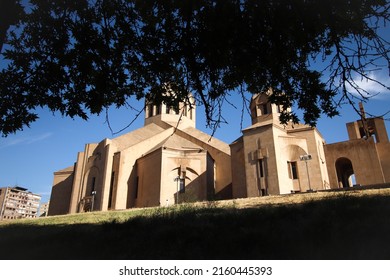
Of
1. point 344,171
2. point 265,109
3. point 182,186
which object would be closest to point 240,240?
point 182,186

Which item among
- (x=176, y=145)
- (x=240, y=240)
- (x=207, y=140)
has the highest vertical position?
(x=207, y=140)

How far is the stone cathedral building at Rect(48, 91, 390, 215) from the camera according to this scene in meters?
25.5

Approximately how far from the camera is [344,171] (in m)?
35.8

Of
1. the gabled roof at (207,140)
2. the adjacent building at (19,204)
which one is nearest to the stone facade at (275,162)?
the gabled roof at (207,140)

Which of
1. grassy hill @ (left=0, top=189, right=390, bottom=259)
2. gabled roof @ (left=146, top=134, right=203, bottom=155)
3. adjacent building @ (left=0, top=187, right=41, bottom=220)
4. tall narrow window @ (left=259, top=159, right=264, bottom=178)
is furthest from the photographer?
adjacent building @ (left=0, top=187, right=41, bottom=220)

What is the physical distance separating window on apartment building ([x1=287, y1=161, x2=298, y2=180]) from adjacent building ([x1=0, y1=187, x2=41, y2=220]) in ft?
306

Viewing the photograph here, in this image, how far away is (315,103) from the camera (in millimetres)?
7242

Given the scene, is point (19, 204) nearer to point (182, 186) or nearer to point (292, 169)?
point (182, 186)

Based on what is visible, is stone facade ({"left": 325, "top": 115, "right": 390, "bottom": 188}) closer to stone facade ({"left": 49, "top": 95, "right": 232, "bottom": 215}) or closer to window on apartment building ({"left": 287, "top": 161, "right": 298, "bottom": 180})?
window on apartment building ({"left": 287, "top": 161, "right": 298, "bottom": 180})

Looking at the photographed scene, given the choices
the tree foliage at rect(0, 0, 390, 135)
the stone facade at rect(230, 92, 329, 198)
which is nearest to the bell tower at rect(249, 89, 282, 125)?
the stone facade at rect(230, 92, 329, 198)

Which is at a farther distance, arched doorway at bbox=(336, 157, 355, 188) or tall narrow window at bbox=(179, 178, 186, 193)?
arched doorway at bbox=(336, 157, 355, 188)

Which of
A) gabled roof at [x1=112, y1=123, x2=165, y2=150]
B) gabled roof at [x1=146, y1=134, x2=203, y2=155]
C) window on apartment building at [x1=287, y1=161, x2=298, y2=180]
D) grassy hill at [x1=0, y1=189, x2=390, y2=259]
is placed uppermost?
gabled roof at [x1=112, y1=123, x2=165, y2=150]

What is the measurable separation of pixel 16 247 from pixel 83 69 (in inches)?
157

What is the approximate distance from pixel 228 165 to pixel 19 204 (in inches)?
4034
